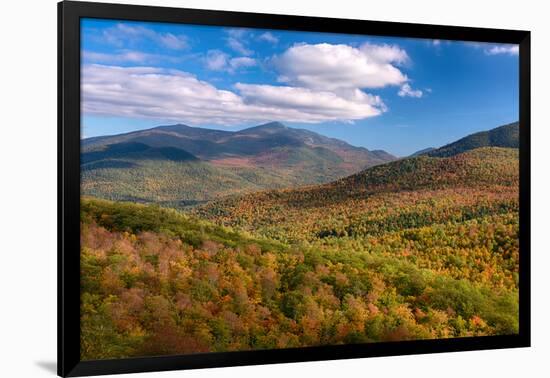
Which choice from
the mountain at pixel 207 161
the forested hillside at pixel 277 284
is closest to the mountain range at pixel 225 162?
the mountain at pixel 207 161

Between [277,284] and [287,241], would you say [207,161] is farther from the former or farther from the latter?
[277,284]

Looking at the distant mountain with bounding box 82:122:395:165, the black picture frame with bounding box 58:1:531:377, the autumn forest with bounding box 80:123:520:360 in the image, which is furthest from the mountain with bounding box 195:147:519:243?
the black picture frame with bounding box 58:1:531:377

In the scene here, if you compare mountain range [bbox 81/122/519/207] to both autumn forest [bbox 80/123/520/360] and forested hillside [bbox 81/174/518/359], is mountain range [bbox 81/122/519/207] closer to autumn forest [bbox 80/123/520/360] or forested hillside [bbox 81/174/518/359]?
autumn forest [bbox 80/123/520/360]

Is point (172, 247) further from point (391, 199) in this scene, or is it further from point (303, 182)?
point (391, 199)

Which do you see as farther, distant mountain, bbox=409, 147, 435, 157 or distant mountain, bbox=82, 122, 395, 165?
distant mountain, bbox=409, 147, 435, 157

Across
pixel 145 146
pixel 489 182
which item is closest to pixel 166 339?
pixel 145 146

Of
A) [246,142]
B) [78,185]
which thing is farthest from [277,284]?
[78,185]

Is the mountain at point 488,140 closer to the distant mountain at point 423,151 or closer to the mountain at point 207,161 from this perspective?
the distant mountain at point 423,151
